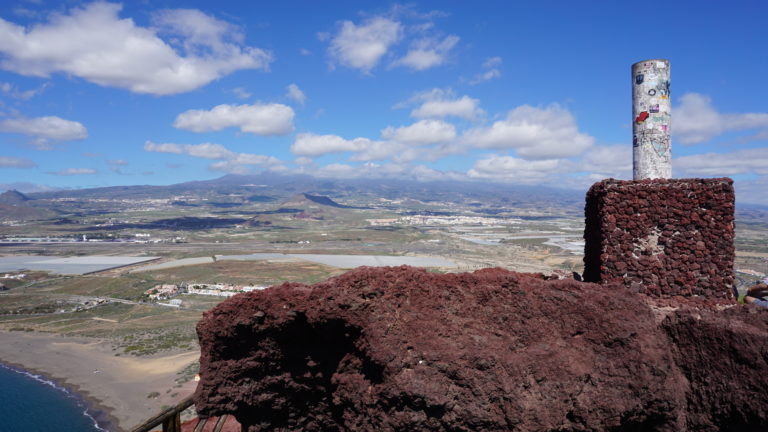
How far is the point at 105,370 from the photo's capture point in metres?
32.1

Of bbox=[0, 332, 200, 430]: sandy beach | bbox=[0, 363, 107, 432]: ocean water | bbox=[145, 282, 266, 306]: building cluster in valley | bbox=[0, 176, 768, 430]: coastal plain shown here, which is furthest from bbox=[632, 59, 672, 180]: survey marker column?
bbox=[145, 282, 266, 306]: building cluster in valley

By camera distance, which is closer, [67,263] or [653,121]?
[653,121]

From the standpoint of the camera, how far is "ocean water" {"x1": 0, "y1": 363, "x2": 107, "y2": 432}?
25984 millimetres

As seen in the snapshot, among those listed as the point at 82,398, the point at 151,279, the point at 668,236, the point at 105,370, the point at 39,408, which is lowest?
the point at 39,408

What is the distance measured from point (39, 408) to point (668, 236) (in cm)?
3640

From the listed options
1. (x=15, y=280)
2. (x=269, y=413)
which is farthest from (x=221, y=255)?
(x=269, y=413)

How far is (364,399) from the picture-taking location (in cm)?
509

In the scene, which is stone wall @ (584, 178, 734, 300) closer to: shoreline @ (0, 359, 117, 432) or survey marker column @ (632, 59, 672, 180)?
survey marker column @ (632, 59, 672, 180)

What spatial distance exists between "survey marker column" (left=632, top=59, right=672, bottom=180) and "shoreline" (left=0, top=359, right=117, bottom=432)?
2922 cm

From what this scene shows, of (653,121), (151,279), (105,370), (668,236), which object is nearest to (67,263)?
(151,279)

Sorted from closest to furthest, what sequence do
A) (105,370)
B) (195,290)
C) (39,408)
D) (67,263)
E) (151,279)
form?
(39,408)
(105,370)
(195,290)
(151,279)
(67,263)

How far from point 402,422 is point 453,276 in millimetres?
1818

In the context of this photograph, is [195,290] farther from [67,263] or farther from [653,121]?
[653,121]

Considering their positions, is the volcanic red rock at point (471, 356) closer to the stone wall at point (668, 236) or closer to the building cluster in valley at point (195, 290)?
the stone wall at point (668, 236)
